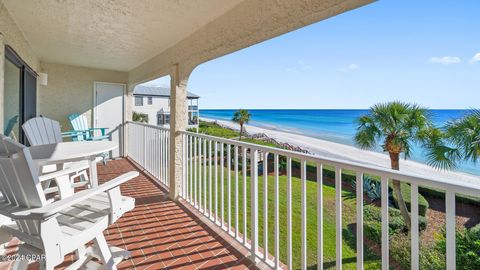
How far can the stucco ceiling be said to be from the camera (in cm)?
261

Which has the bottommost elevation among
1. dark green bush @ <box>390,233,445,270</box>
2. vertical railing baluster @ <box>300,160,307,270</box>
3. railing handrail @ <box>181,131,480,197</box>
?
dark green bush @ <box>390,233,445,270</box>

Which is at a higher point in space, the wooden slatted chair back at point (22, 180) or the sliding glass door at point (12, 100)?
the sliding glass door at point (12, 100)

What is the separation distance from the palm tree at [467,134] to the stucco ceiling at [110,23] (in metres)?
4.73

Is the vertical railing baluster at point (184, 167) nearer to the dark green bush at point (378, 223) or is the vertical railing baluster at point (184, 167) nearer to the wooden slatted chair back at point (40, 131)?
the wooden slatted chair back at point (40, 131)

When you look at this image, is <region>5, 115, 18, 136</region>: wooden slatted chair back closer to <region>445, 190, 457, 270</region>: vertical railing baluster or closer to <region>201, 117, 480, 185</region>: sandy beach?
<region>445, 190, 457, 270</region>: vertical railing baluster

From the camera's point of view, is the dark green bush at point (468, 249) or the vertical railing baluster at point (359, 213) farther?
the dark green bush at point (468, 249)

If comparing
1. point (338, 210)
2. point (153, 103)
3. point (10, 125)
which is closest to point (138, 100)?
point (153, 103)

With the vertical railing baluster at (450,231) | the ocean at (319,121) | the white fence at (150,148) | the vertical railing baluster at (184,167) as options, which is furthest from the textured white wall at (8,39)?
the ocean at (319,121)

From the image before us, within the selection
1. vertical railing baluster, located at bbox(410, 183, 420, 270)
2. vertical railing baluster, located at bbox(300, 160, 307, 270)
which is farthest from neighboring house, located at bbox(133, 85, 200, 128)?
vertical railing baluster, located at bbox(410, 183, 420, 270)

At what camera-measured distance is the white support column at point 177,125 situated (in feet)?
12.1

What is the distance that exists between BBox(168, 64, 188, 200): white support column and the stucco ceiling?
630 mm

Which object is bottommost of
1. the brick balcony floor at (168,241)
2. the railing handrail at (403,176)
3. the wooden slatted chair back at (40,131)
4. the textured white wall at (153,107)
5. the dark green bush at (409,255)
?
the dark green bush at (409,255)

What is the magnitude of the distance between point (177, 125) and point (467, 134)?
504cm

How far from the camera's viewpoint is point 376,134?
7.01 m
